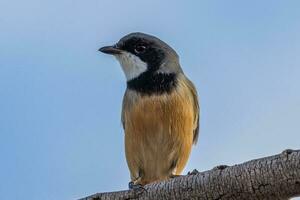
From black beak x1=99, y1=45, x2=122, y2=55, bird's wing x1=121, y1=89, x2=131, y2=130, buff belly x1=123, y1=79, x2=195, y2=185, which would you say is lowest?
buff belly x1=123, y1=79, x2=195, y2=185

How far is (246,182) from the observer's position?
4988mm

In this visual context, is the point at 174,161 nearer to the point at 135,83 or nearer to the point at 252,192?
the point at 135,83

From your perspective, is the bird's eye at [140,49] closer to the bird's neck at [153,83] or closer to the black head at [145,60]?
the black head at [145,60]

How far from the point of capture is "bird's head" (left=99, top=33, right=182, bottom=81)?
916 cm

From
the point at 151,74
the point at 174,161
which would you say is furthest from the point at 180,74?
the point at 174,161

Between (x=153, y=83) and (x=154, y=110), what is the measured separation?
0.55m

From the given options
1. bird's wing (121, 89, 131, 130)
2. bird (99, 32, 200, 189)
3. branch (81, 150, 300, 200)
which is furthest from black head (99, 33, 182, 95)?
branch (81, 150, 300, 200)

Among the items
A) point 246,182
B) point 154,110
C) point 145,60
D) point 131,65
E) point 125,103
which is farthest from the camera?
point 145,60

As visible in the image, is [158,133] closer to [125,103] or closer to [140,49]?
[125,103]

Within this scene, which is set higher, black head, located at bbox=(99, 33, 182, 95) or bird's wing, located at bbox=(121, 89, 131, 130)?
black head, located at bbox=(99, 33, 182, 95)

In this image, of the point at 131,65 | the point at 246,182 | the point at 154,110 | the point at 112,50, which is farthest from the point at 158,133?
the point at 246,182

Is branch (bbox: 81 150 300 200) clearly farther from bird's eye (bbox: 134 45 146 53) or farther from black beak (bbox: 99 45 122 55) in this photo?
bird's eye (bbox: 134 45 146 53)

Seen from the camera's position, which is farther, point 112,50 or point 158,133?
point 112,50

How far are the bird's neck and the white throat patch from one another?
0.07m
